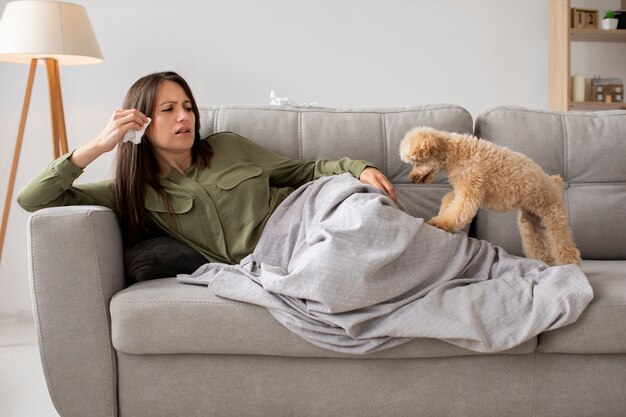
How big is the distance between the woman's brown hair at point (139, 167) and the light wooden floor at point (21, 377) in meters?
0.60

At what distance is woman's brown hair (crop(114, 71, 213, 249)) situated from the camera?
1.90 metres

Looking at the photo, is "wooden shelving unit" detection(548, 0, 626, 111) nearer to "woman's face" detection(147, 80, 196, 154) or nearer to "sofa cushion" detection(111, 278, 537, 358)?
"woman's face" detection(147, 80, 196, 154)

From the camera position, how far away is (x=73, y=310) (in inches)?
64.1

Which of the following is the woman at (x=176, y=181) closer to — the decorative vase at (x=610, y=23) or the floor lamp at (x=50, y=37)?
the floor lamp at (x=50, y=37)

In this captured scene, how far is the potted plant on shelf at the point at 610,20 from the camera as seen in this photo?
3582 millimetres

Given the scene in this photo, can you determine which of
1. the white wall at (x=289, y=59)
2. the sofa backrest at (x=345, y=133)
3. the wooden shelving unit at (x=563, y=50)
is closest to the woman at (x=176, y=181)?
the sofa backrest at (x=345, y=133)

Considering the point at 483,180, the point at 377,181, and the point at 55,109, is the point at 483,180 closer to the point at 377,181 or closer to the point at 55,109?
the point at 377,181

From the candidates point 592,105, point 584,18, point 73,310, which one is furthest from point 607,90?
point 73,310

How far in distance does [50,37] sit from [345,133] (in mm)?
1339

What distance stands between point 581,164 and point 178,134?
4.15 ft

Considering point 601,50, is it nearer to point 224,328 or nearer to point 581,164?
point 581,164

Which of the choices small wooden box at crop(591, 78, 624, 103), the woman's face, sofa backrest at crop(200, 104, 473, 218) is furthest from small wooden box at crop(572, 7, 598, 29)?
the woman's face

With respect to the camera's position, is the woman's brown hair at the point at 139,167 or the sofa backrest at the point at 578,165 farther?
the sofa backrest at the point at 578,165

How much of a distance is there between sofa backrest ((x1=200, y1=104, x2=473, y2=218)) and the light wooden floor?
959 mm
